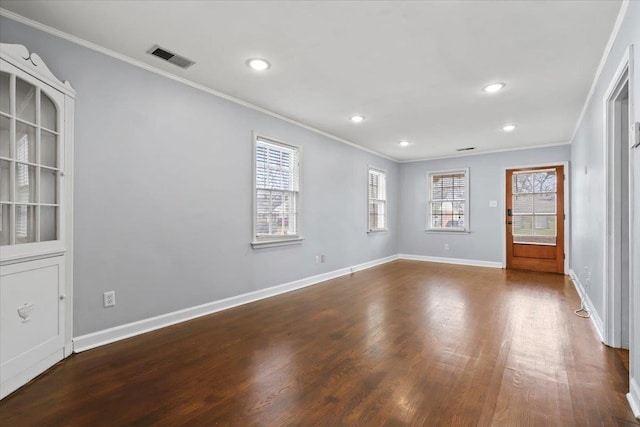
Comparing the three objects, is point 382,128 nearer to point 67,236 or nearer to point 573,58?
point 573,58

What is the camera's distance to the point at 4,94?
1.90m

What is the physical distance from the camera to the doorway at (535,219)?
5.66m

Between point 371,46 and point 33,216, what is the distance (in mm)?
2826

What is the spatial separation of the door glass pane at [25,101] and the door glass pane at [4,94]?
2.5 inches

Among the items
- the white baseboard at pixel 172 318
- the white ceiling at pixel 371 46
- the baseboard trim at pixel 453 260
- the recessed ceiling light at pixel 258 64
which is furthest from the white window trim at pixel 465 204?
the recessed ceiling light at pixel 258 64

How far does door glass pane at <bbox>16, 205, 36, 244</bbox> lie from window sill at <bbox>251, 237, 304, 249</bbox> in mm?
2063

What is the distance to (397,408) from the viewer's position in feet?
5.59

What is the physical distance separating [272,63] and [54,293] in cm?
254

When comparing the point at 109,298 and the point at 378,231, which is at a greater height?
the point at 378,231

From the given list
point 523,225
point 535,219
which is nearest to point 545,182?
point 535,219

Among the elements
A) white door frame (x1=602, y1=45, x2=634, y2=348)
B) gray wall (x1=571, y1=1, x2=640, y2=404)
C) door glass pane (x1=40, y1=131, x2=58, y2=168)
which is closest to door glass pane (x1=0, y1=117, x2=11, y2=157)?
door glass pane (x1=40, y1=131, x2=58, y2=168)

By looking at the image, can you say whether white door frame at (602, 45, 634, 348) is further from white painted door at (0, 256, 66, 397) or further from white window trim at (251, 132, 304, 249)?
white painted door at (0, 256, 66, 397)

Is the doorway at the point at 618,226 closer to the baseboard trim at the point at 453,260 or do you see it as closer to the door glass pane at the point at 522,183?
the door glass pane at the point at 522,183

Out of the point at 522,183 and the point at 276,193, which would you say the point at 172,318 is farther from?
the point at 522,183
